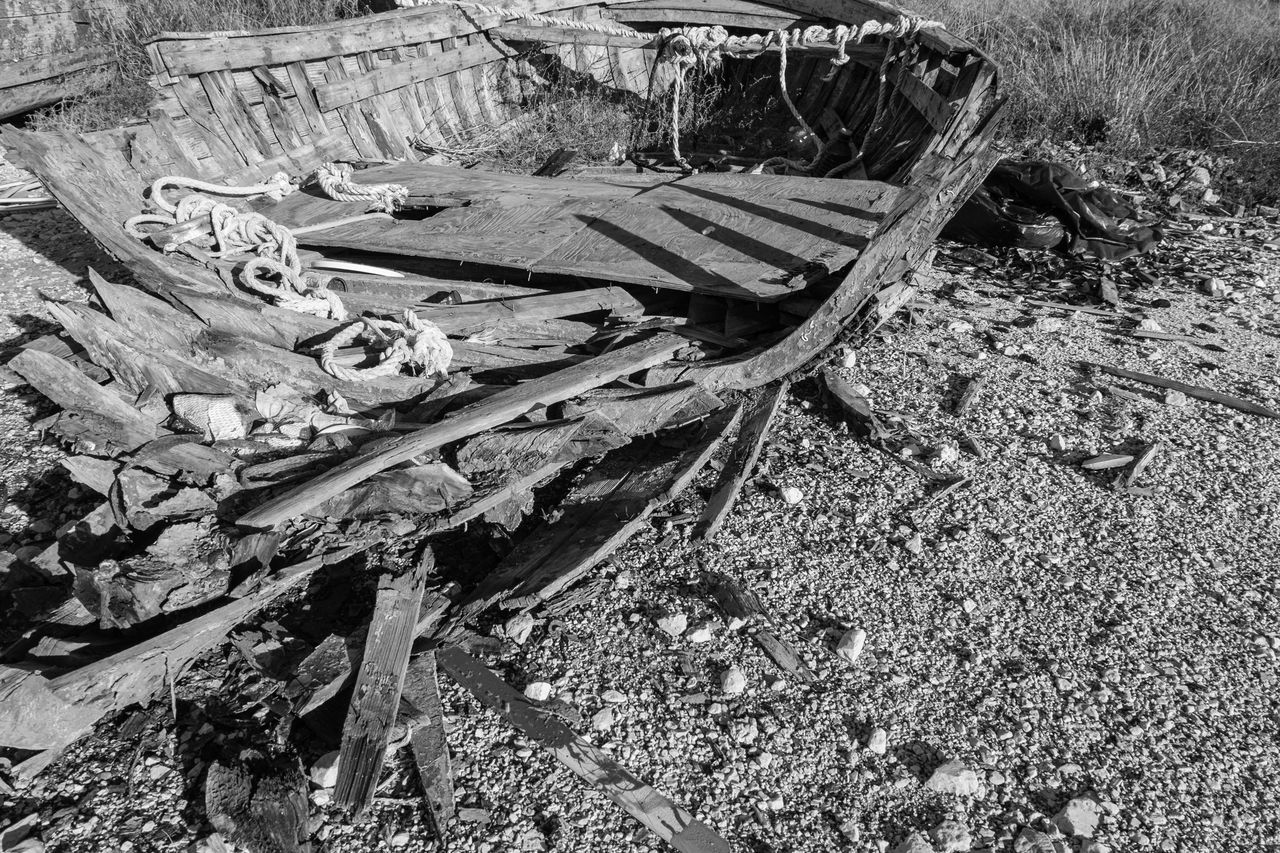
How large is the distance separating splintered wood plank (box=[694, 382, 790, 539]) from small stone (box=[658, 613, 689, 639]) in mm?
422

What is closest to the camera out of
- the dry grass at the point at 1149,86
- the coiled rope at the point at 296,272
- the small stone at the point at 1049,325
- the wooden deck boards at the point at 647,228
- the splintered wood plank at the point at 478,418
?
the splintered wood plank at the point at 478,418

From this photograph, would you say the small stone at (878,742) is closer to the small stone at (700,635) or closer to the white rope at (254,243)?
the small stone at (700,635)

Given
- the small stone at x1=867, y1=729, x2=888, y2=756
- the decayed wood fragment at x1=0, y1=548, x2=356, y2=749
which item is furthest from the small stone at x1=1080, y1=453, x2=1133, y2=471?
the decayed wood fragment at x1=0, y1=548, x2=356, y2=749

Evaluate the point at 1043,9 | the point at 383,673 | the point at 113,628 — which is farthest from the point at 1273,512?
the point at 1043,9

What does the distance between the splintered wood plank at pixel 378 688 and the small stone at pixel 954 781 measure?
5.30ft

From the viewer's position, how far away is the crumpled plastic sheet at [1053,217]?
5.84 m

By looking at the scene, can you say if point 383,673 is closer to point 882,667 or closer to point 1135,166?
point 882,667

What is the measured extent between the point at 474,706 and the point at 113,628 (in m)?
1.19

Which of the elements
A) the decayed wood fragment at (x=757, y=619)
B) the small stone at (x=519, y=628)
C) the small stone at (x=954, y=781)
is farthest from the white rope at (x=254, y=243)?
the small stone at (x=954, y=781)

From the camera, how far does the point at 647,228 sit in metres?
4.32

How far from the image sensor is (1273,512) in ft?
11.5

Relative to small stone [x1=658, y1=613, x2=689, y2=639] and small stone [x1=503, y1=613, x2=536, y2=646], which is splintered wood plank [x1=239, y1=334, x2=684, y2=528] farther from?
small stone [x1=658, y1=613, x2=689, y2=639]

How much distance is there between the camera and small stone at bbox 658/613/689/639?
9.62 ft

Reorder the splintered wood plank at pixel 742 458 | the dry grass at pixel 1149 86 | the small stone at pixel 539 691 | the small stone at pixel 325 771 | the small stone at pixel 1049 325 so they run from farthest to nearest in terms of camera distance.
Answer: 1. the dry grass at pixel 1149 86
2. the small stone at pixel 1049 325
3. the splintered wood plank at pixel 742 458
4. the small stone at pixel 539 691
5. the small stone at pixel 325 771
